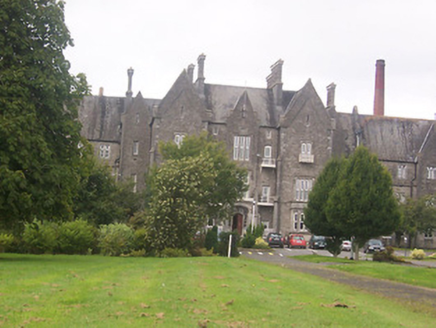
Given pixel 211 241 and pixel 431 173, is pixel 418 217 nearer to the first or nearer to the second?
pixel 431 173

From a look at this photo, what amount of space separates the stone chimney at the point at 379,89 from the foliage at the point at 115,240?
5375cm

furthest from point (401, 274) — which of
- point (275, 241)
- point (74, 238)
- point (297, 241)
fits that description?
point (297, 241)

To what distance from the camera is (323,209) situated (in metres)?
43.4

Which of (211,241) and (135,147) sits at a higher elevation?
(135,147)

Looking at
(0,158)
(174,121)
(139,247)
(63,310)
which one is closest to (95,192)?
(139,247)

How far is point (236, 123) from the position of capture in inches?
2635

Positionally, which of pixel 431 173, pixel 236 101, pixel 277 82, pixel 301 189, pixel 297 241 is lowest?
pixel 297 241

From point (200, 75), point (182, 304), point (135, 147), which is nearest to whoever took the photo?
point (182, 304)

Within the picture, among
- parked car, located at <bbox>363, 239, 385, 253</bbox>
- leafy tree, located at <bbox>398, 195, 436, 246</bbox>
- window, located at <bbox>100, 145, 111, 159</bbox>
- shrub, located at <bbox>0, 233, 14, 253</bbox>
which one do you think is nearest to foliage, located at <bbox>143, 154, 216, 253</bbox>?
shrub, located at <bbox>0, 233, 14, 253</bbox>

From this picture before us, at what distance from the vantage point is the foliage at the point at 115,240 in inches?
1266

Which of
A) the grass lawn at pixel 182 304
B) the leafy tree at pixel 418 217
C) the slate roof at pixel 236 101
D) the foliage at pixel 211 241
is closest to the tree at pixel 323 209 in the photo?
the foliage at pixel 211 241

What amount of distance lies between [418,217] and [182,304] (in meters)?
56.8

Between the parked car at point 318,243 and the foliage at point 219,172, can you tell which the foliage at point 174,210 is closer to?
the foliage at point 219,172

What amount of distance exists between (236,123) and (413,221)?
67.8 ft
